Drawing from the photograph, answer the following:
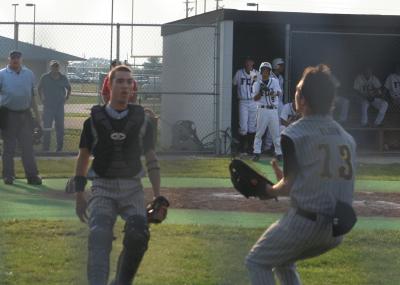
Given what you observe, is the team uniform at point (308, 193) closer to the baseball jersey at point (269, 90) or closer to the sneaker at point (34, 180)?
the sneaker at point (34, 180)

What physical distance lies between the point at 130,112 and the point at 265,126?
11229mm

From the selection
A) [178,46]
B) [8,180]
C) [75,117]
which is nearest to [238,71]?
[178,46]

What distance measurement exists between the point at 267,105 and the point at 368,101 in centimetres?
504

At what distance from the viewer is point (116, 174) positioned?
643 centimetres

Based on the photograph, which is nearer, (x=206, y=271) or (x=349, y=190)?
(x=349, y=190)

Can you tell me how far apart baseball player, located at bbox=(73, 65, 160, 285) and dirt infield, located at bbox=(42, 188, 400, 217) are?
4.70 meters

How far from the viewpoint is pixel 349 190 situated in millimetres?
5332

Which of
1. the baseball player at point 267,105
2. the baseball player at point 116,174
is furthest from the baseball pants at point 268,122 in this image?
the baseball player at point 116,174

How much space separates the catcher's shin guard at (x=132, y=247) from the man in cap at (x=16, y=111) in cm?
706

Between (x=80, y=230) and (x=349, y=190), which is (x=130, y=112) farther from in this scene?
(x=80, y=230)

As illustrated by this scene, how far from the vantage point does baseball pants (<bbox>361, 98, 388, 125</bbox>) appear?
70.0ft

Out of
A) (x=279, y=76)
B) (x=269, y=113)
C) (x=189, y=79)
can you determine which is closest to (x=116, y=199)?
(x=269, y=113)

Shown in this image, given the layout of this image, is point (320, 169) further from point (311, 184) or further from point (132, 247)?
point (132, 247)

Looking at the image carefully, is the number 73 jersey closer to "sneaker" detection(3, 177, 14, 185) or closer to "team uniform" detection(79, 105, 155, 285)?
"team uniform" detection(79, 105, 155, 285)
